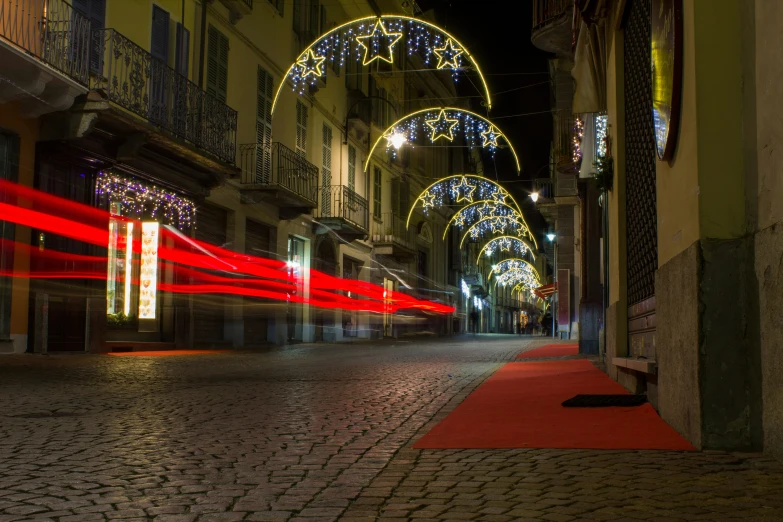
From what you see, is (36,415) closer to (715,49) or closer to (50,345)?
(715,49)

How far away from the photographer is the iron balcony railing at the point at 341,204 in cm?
2923

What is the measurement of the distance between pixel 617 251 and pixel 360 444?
4.81 metres

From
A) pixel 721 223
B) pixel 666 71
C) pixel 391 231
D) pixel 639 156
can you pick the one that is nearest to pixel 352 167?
pixel 391 231

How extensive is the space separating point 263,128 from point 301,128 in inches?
Result: 120

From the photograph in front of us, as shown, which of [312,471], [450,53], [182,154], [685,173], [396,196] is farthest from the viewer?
[396,196]

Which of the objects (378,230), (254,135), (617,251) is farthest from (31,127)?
(378,230)

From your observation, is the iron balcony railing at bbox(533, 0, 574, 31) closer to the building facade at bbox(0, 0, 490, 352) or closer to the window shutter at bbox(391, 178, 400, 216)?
the building facade at bbox(0, 0, 490, 352)

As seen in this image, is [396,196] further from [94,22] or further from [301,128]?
[94,22]

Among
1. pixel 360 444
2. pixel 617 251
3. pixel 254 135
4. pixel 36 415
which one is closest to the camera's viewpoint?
pixel 360 444

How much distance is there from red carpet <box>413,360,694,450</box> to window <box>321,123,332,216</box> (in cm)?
2079

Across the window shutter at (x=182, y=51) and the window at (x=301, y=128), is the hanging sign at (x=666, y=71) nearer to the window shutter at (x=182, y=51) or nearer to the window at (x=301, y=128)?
the window shutter at (x=182, y=51)

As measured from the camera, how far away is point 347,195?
101 feet

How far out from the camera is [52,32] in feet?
47.4

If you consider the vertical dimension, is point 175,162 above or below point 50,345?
above
